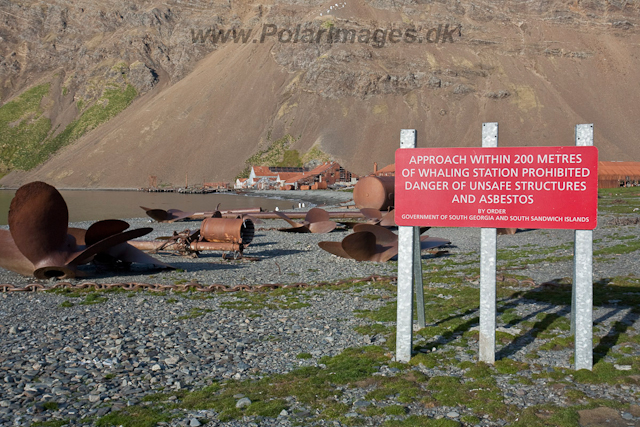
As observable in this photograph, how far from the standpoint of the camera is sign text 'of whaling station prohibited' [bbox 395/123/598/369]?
5723 millimetres

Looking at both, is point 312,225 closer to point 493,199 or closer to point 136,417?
point 493,199

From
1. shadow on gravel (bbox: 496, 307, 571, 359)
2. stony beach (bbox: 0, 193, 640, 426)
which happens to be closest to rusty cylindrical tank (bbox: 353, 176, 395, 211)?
stony beach (bbox: 0, 193, 640, 426)

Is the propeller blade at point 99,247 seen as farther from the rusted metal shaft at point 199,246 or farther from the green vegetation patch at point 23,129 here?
the green vegetation patch at point 23,129

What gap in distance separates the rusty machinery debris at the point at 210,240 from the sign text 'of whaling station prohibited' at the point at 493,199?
987cm

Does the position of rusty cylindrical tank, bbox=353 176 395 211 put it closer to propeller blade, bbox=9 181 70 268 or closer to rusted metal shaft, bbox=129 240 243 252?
rusted metal shaft, bbox=129 240 243 252

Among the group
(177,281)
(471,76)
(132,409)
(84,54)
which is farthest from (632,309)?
(84,54)

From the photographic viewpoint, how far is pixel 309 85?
10481 cm

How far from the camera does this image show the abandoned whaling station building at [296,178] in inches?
3105

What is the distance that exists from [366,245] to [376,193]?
62.4 ft

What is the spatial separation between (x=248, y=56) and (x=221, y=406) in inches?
4553

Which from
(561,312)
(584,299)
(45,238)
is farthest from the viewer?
(45,238)

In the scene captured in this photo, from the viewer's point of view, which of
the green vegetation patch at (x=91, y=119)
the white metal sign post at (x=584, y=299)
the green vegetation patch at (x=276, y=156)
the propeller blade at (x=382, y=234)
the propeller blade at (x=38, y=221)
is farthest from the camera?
the green vegetation patch at (x=91, y=119)

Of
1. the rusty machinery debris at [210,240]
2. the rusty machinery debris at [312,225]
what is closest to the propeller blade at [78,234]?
the rusty machinery debris at [210,240]

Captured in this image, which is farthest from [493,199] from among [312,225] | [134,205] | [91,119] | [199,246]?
[91,119]
